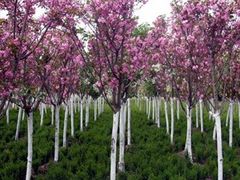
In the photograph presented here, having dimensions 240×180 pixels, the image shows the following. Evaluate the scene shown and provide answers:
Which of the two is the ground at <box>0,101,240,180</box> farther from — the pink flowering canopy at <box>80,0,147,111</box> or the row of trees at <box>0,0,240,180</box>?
the pink flowering canopy at <box>80,0,147,111</box>

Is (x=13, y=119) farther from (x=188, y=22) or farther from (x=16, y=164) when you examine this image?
(x=188, y=22)

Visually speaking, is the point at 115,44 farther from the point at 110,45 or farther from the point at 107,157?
the point at 107,157

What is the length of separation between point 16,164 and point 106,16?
17.4 ft

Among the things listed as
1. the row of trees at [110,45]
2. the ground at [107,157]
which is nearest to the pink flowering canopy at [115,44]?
the row of trees at [110,45]

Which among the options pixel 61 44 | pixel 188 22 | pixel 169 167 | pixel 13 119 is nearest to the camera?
pixel 188 22

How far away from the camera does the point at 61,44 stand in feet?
35.3

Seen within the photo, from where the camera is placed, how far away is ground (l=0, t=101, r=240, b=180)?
9.76 m

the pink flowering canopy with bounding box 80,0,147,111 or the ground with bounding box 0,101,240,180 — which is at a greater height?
the pink flowering canopy with bounding box 80,0,147,111

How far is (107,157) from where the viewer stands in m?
11.4

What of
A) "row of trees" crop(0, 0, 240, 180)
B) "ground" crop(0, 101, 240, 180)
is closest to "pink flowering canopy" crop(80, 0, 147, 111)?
"row of trees" crop(0, 0, 240, 180)

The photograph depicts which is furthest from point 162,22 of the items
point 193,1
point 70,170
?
point 70,170

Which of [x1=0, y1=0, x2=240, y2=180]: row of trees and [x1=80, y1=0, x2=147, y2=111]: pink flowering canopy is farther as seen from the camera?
[x1=80, y1=0, x2=147, y2=111]: pink flowering canopy

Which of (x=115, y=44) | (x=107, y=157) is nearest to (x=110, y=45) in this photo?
(x=115, y=44)

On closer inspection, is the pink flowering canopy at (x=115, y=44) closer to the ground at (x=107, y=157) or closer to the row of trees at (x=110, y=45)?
the row of trees at (x=110, y=45)
